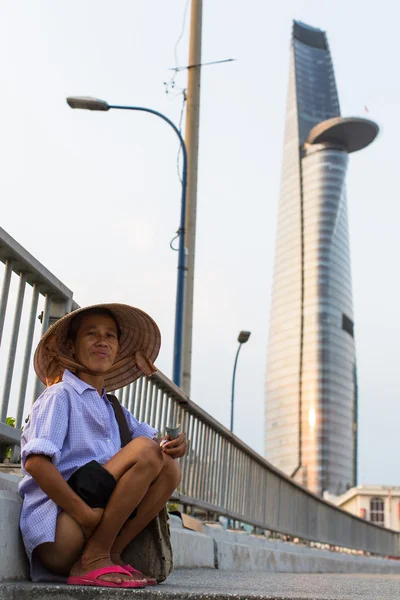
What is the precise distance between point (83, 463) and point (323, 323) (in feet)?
424

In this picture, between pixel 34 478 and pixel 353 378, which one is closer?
pixel 34 478

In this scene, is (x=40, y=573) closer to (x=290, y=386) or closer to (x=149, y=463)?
(x=149, y=463)

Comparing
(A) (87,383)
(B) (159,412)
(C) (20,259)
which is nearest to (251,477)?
(B) (159,412)

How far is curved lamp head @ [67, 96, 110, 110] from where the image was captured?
14732 millimetres

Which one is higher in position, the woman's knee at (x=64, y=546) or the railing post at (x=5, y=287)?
the railing post at (x=5, y=287)

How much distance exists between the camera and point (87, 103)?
15.0m

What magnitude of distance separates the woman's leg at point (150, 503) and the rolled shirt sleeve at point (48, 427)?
Result: 42 centimetres

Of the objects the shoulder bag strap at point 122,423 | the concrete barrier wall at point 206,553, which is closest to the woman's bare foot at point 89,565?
the concrete barrier wall at point 206,553

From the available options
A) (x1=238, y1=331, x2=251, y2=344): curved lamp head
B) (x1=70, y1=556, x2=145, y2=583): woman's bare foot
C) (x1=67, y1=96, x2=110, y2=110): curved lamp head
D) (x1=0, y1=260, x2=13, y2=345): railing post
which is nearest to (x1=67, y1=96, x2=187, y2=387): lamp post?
(x1=67, y1=96, x2=110, y2=110): curved lamp head

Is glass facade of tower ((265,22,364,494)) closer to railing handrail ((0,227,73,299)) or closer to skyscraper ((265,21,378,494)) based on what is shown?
skyscraper ((265,21,378,494))

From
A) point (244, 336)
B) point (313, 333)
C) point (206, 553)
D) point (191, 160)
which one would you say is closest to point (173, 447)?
point (206, 553)

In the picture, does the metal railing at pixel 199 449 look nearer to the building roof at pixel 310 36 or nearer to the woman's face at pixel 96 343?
the woman's face at pixel 96 343

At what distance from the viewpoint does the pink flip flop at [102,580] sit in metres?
3.18

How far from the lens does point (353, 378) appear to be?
134m
